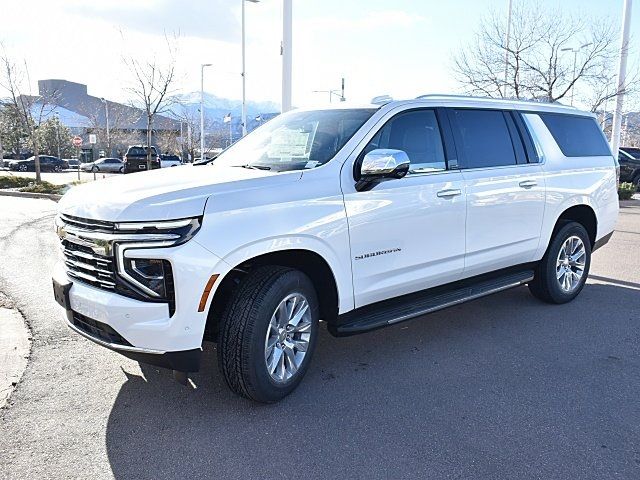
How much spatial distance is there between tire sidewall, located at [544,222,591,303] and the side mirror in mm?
2649

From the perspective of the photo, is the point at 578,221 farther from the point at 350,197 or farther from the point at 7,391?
the point at 7,391

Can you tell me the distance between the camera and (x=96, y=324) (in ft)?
10.7

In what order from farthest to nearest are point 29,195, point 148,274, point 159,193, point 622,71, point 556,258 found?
point 29,195, point 622,71, point 556,258, point 159,193, point 148,274

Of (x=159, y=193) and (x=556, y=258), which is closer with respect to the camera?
(x=159, y=193)

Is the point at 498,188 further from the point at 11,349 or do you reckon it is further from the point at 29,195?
the point at 29,195

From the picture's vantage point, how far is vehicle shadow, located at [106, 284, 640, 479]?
294 centimetres

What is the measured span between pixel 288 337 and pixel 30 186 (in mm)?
20371

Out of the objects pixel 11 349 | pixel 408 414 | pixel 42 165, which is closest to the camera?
pixel 408 414

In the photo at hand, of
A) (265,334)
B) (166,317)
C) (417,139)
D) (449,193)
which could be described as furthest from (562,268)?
(166,317)

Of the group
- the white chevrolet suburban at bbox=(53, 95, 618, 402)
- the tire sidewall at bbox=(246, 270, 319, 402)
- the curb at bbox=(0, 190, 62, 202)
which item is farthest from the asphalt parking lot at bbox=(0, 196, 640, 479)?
the curb at bbox=(0, 190, 62, 202)

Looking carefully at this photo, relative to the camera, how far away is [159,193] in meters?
3.17

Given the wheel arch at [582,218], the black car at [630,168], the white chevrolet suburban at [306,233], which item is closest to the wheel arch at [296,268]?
the white chevrolet suburban at [306,233]

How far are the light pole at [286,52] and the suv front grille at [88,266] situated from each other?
8.01 m

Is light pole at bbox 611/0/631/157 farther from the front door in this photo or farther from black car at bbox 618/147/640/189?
the front door
